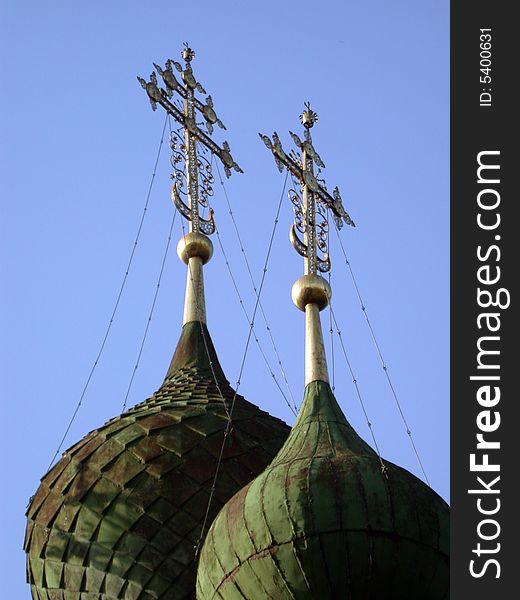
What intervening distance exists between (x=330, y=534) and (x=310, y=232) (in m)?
5.30

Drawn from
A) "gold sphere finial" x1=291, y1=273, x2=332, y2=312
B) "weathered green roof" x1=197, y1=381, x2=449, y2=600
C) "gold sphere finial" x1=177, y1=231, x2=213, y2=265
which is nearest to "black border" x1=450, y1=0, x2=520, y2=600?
"weathered green roof" x1=197, y1=381, x2=449, y2=600

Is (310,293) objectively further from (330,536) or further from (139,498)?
(330,536)

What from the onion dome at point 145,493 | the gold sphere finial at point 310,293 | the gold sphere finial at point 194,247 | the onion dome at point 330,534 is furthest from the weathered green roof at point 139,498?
the gold sphere finial at point 194,247

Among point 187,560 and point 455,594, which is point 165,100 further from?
point 455,594

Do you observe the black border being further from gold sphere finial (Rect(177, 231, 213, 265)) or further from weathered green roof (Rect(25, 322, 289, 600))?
gold sphere finial (Rect(177, 231, 213, 265))

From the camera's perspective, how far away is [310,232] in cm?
1977

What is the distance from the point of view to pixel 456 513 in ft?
41.0

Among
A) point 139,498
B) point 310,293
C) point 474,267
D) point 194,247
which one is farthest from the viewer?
point 194,247

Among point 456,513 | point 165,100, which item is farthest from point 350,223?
point 456,513

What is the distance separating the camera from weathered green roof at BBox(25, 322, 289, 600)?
18.2 metres

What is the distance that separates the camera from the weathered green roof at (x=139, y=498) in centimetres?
1823

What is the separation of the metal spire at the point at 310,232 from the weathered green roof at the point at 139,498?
1.54 metres

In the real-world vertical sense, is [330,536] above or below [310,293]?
below

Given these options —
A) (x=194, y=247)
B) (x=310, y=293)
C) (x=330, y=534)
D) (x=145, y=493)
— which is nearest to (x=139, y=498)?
(x=145, y=493)
